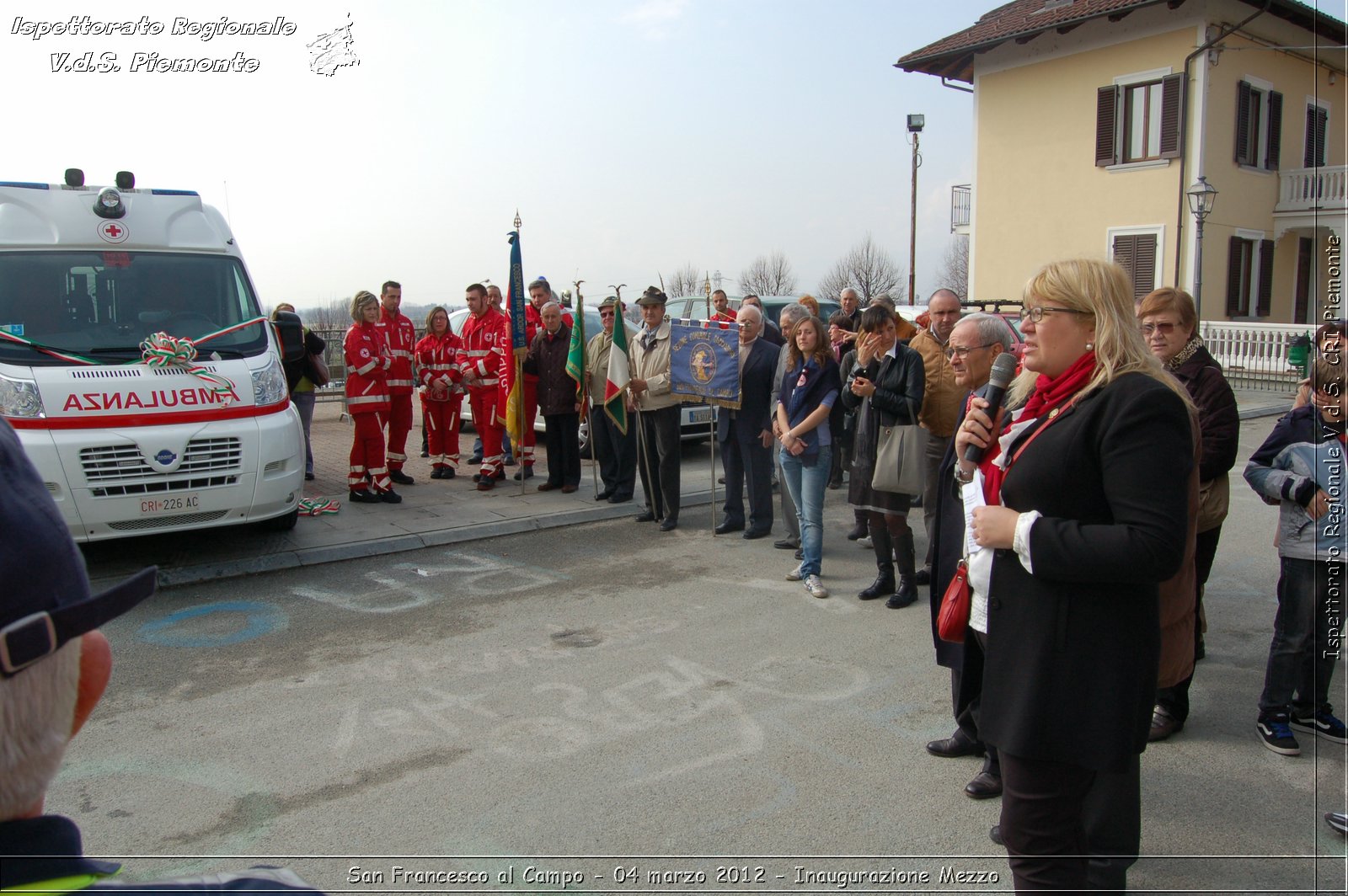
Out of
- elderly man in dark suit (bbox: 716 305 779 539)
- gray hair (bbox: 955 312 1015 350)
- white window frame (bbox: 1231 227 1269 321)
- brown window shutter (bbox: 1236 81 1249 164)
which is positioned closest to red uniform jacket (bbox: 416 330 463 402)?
elderly man in dark suit (bbox: 716 305 779 539)

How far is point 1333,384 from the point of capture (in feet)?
13.3

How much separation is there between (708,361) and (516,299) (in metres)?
2.47

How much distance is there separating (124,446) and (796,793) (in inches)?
205

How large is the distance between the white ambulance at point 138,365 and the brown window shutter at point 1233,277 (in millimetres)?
24876

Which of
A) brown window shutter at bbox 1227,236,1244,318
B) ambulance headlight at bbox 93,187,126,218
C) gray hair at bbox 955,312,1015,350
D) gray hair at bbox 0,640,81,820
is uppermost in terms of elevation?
brown window shutter at bbox 1227,236,1244,318

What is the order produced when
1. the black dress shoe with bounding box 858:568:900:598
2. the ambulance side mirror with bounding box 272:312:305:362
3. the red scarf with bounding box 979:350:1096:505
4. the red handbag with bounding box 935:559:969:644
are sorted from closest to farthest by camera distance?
1. the red scarf with bounding box 979:350:1096:505
2. the red handbag with bounding box 935:559:969:644
3. the black dress shoe with bounding box 858:568:900:598
4. the ambulance side mirror with bounding box 272:312:305:362

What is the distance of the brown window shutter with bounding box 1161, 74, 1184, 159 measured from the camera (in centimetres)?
2350

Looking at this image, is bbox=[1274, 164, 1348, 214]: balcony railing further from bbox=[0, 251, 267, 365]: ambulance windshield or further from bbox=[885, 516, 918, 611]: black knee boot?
bbox=[0, 251, 267, 365]: ambulance windshield

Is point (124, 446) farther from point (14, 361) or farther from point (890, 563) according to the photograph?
point (890, 563)

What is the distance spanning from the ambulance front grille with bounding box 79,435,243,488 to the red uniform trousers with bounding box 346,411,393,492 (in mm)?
2649

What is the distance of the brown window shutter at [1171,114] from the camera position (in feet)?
77.1

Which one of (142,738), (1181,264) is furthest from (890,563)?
(1181,264)

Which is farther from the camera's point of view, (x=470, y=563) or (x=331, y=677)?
(x=470, y=563)

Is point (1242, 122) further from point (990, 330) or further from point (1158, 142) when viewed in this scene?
point (990, 330)
